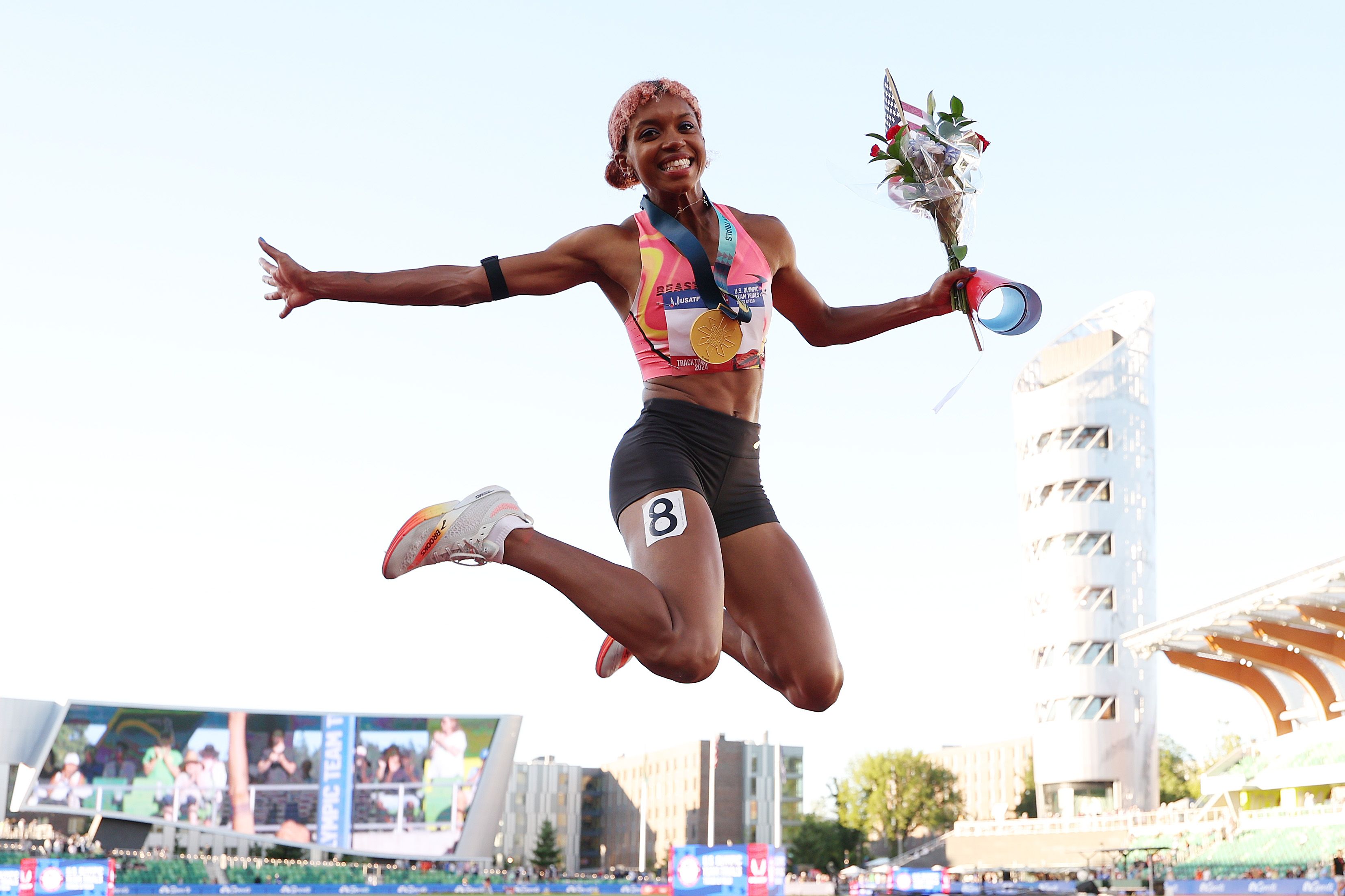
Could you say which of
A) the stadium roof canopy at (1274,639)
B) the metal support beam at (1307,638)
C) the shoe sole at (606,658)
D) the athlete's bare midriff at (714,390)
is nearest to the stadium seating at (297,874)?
the stadium roof canopy at (1274,639)

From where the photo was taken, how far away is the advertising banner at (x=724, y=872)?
3134cm

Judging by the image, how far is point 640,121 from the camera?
467cm

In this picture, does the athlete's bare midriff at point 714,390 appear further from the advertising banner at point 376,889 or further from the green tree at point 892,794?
the green tree at point 892,794

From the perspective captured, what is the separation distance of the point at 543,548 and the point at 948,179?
2023mm

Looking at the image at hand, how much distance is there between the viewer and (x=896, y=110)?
4.96 metres

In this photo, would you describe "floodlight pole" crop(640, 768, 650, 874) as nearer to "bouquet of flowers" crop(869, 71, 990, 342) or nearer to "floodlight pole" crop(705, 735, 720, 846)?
"floodlight pole" crop(705, 735, 720, 846)

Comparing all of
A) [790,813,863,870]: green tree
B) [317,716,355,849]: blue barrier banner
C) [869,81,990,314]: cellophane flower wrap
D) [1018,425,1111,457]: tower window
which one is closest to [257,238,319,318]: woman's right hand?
[869,81,990,314]: cellophane flower wrap

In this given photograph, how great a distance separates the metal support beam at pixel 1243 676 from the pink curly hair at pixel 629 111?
47694 millimetres

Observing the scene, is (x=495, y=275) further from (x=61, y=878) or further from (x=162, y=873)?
(x=162, y=873)

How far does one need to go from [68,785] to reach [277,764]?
9690 mm

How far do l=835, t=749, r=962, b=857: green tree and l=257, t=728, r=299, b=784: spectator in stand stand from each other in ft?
117

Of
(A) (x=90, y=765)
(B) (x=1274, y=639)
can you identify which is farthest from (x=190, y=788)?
(B) (x=1274, y=639)

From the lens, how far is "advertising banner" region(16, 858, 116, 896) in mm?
28531

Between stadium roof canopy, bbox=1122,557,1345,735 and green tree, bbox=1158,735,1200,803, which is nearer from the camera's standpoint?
stadium roof canopy, bbox=1122,557,1345,735
